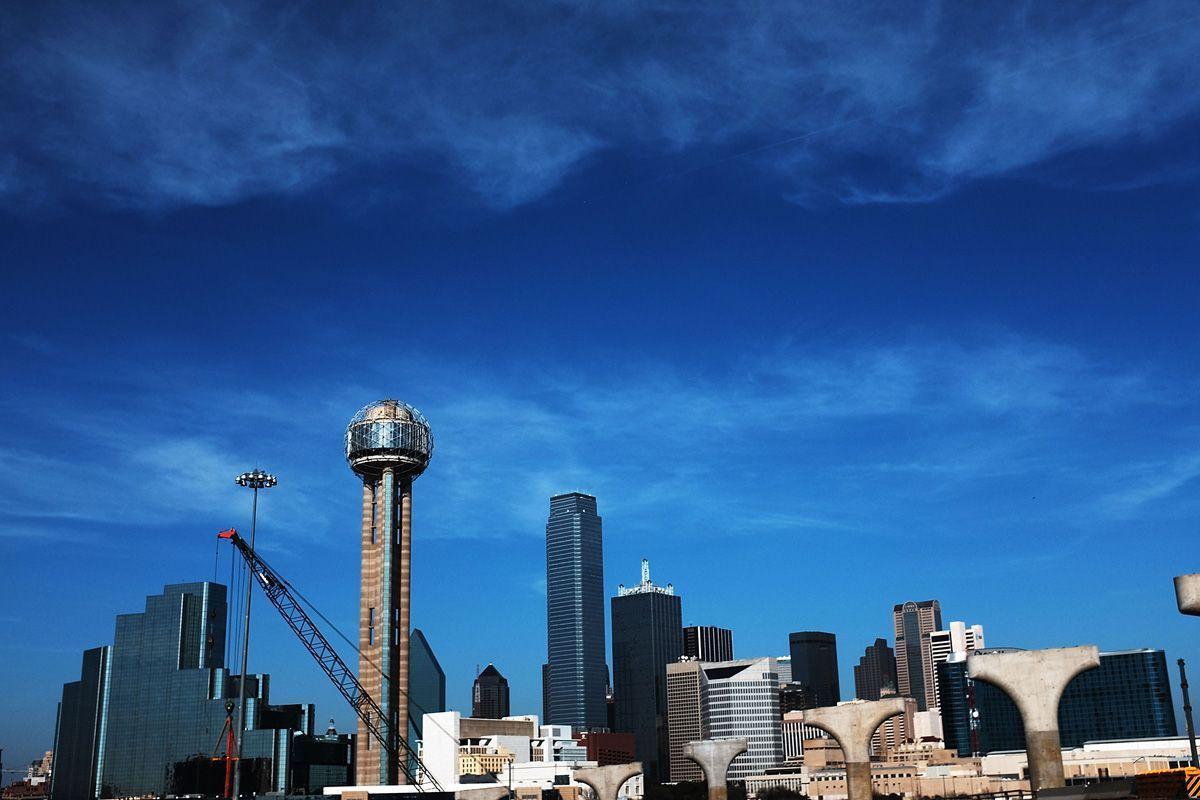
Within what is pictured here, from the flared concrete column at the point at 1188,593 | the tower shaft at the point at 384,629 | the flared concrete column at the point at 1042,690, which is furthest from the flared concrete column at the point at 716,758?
the tower shaft at the point at 384,629

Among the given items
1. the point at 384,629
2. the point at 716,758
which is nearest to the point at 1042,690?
the point at 716,758

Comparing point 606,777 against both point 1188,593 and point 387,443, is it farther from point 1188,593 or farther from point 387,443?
point 1188,593

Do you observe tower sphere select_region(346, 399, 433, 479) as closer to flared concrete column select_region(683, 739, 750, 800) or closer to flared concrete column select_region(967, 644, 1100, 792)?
flared concrete column select_region(683, 739, 750, 800)

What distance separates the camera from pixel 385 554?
170 meters

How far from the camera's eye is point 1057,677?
50.9 meters

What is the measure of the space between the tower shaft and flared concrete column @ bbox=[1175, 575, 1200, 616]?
141 meters

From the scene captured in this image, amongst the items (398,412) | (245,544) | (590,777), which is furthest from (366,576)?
(590,777)

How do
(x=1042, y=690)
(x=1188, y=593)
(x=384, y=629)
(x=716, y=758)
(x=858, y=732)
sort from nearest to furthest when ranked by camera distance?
(x=1188, y=593)
(x=1042, y=690)
(x=858, y=732)
(x=716, y=758)
(x=384, y=629)

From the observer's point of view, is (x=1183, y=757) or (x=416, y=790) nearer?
(x=416, y=790)

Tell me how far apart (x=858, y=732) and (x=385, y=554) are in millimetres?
103296

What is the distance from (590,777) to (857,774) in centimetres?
5671

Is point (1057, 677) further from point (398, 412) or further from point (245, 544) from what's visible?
point (398, 412)

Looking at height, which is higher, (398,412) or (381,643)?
(398,412)

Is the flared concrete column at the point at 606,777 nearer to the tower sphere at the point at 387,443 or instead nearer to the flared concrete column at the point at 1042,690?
the tower sphere at the point at 387,443
